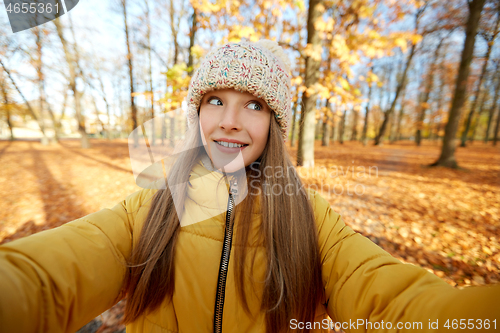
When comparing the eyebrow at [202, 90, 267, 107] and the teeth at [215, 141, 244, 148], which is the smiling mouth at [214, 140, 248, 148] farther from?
the eyebrow at [202, 90, 267, 107]

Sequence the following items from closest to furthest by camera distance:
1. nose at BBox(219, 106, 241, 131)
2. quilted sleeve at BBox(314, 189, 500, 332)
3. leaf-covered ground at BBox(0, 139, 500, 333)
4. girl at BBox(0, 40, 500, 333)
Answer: quilted sleeve at BBox(314, 189, 500, 332) < girl at BBox(0, 40, 500, 333) < nose at BBox(219, 106, 241, 131) < leaf-covered ground at BBox(0, 139, 500, 333)

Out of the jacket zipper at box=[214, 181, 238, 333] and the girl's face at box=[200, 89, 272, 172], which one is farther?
the girl's face at box=[200, 89, 272, 172]

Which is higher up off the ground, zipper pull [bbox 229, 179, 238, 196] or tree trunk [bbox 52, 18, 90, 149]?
tree trunk [bbox 52, 18, 90, 149]

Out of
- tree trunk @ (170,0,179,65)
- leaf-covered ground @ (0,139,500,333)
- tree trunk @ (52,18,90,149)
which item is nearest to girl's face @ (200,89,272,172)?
leaf-covered ground @ (0,139,500,333)

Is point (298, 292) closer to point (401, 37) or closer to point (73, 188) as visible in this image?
point (401, 37)

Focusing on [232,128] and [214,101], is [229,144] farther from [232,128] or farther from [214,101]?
[214,101]

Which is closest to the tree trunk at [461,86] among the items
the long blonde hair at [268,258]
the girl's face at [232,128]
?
the long blonde hair at [268,258]

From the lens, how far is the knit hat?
135 centimetres

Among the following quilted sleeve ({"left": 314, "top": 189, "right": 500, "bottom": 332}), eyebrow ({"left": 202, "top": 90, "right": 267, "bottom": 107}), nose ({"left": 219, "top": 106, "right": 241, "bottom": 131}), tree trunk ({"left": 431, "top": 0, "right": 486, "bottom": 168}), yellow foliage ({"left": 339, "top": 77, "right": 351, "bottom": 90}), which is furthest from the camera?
tree trunk ({"left": 431, "top": 0, "right": 486, "bottom": 168})

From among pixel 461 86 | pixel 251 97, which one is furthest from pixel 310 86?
pixel 461 86

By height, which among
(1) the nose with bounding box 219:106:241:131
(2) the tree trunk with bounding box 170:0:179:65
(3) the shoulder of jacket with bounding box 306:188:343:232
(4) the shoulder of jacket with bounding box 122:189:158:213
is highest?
(2) the tree trunk with bounding box 170:0:179:65

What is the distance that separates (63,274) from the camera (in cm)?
90

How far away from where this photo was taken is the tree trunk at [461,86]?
22.0 ft

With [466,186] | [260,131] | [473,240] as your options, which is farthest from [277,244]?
[466,186]
